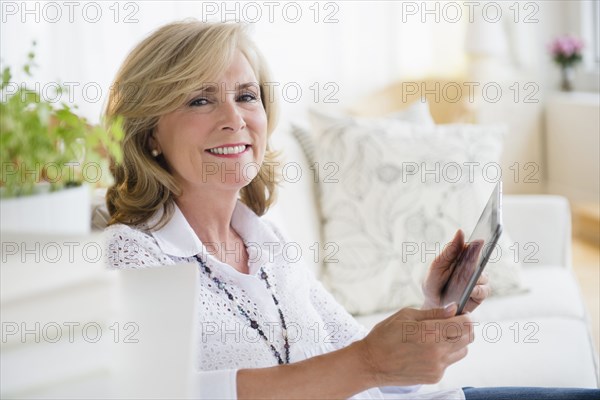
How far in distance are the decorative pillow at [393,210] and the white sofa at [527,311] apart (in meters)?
0.06

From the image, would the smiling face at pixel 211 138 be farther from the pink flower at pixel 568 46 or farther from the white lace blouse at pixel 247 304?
the pink flower at pixel 568 46

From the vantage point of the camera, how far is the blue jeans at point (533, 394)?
1.41 metres

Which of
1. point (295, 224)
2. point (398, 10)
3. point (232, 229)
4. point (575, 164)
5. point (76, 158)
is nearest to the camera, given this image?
point (76, 158)

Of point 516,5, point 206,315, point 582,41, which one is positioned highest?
point 516,5

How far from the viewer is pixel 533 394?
1435 mm

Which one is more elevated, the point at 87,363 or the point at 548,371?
the point at 87,363

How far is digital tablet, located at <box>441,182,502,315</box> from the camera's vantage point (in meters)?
0.99

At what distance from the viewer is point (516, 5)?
17.6ft

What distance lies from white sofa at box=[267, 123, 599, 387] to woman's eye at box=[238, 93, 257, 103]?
0.45m

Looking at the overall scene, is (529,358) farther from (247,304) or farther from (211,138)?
(211,138)

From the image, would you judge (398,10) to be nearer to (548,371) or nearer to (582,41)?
(582,41)

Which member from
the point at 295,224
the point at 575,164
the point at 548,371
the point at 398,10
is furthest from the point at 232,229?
the point at 398,10

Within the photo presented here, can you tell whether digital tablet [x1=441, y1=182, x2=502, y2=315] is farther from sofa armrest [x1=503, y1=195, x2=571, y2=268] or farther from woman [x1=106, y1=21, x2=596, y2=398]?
sofa armrest [x1=503, y1=195, x2=571, y2=268]

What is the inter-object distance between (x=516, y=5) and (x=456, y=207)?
144 inches
